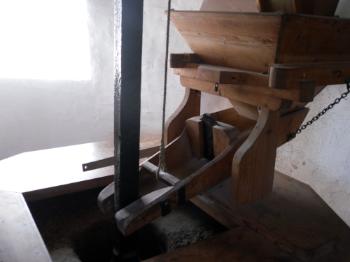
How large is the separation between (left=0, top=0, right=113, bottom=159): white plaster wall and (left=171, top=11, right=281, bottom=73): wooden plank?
160cm

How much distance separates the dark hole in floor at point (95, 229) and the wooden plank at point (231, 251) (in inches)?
7.3

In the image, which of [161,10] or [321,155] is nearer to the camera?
[321,155]

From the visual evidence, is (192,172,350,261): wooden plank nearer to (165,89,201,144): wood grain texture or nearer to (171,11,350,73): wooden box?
(165,89,201,144): wood grain texture

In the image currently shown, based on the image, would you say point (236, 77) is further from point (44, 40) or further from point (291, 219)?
point (44, 40)

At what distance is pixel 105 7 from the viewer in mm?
2621

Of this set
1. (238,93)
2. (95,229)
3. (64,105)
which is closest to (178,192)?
(238,93)

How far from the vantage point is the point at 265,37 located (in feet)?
3.18

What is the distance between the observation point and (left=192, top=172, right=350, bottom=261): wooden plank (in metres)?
1.07

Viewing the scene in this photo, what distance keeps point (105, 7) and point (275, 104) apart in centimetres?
198

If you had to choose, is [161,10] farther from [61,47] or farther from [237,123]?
[237,123]

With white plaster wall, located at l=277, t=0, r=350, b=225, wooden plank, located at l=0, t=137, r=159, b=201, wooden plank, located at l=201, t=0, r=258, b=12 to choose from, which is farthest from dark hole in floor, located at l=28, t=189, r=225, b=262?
wooden plank, located at l=201, t=0, r=258, b=12

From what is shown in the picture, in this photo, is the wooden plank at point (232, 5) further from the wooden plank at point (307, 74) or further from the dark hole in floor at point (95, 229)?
the dark hole in floor at point (95, 229)

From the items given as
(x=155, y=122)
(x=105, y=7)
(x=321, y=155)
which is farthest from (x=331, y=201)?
(x=105, y=7)

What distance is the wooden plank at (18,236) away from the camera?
943mm
